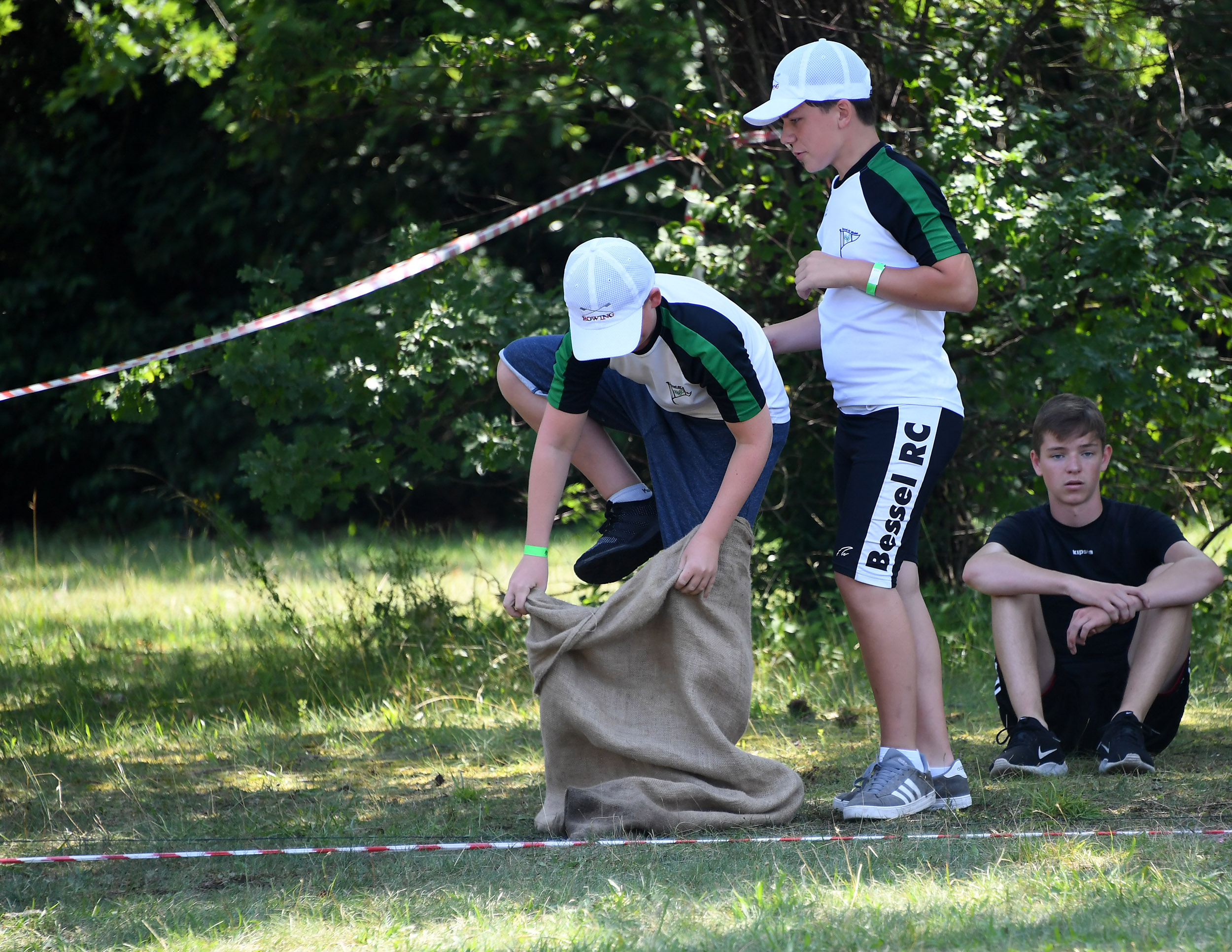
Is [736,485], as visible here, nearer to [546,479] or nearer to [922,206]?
Answer: [546,479]

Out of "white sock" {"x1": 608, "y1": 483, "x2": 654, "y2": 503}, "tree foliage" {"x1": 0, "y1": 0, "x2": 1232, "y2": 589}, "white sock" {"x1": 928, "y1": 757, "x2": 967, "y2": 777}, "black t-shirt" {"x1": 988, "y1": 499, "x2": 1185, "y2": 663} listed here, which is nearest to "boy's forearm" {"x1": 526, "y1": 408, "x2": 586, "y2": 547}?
"white sock" {"x1": 608, "y1": 483, "x2": 654, "y2": 503}

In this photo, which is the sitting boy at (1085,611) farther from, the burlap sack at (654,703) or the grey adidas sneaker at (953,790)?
the burlap sack at (654,703)

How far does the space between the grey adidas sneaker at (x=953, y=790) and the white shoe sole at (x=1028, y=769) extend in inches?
10.1

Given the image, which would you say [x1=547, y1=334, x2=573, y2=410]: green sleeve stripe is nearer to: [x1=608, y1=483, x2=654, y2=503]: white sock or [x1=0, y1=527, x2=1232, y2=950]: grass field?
[x1=608, y1=483, x2=654, y2=503]: white sock

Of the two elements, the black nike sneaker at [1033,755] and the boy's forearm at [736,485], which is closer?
the boy's forearm at [736,485]

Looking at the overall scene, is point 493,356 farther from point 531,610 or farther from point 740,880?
point 740,880

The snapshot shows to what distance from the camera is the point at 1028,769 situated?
150 inches

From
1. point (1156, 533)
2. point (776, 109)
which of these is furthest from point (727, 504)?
point (1156, 533)

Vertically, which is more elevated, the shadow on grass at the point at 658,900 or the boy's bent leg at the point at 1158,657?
the boy's bent leg at the point at 1158,657

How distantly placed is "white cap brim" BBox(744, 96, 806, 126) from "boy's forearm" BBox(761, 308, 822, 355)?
61 cm

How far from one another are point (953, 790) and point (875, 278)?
141 centimetres

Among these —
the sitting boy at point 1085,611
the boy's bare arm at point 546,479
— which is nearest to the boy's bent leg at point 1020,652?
the sitting boy at point 1085,611

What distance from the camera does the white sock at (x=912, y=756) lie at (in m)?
3.49

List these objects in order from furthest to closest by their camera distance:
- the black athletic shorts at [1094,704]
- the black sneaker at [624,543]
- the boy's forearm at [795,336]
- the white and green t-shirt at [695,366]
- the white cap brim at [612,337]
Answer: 1. the black athletic shorts at [1094,704]
2. the boy's forearm at [795,336]
3. the black sneaker at [624,543]
4. the white and green t-shirt at [695,366]
5. the white cap brim at [612,337]
